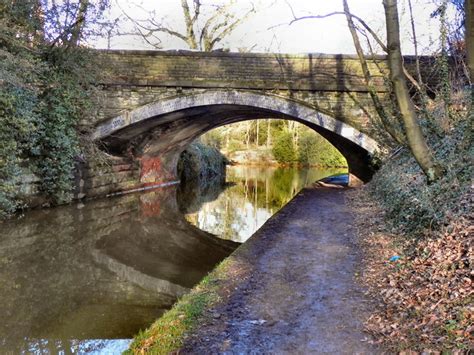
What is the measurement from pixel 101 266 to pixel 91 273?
0.37 metres

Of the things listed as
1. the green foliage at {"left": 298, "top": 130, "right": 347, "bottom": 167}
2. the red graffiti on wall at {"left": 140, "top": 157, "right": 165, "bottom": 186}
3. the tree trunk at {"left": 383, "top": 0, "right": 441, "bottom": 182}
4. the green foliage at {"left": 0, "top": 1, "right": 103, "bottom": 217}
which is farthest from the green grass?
the green foliage at {"left": 298, "top": 130, "right": 347, "bottom": 167}

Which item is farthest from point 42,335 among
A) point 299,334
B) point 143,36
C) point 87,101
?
point 143,36

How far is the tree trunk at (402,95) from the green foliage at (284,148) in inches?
1154

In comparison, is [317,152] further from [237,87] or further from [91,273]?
[91,273]

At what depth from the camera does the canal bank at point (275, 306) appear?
2.88 meters

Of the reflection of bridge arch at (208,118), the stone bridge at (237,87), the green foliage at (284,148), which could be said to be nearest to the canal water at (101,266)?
the reflection of bridge arch at (208,118)

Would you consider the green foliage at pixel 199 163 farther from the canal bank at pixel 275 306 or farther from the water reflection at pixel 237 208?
the canal bank at pixel 275 306

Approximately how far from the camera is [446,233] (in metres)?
3.76

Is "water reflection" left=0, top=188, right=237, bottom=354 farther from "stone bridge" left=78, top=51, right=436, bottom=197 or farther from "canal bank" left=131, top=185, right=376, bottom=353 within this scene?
"stone bridge" left=78, top=51, right=436, bottom=197

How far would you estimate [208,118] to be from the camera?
14930 millimetres

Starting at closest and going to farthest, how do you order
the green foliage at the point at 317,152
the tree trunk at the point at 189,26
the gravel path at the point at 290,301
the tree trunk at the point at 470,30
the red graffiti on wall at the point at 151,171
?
the gravel path at the point at 290,301 < the tree trunk at the point at 470,30 < the red graffiti on wall at the point at 151,171 < the tree trunk at the point at 189,26 < the green foliage at the point at 317,152

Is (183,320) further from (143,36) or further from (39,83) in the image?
(143,36)

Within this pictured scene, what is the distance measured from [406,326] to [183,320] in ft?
5.42

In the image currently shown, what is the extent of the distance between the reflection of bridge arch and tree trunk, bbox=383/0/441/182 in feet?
20.8
